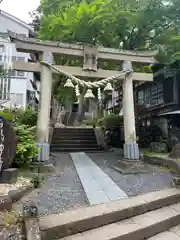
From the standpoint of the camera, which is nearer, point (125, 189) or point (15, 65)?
point (125, 189)

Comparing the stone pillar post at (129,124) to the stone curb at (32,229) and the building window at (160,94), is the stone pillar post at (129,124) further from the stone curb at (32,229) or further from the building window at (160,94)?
the building window at (160,94)

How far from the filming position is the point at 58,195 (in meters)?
3.81

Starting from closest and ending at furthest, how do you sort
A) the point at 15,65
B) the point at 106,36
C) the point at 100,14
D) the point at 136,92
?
the point at 15,65
the point at 100,14
the point at 106,36
the point at 136,92

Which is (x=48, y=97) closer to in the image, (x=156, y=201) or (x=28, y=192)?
(x=28, y=192)

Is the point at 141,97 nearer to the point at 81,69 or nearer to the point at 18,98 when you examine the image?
the point at 81,69

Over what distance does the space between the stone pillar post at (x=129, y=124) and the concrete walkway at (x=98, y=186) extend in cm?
135

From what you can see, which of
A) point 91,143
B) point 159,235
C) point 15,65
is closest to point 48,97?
point 15,65

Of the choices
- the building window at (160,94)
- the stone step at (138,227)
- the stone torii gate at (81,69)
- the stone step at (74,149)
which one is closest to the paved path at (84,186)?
the stone step at (138,227)

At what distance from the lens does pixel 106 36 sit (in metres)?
8.54

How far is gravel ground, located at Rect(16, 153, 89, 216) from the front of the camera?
3203 mm

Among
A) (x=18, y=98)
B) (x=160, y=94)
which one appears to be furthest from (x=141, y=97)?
(x=18, y=98)

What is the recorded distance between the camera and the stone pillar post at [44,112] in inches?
237

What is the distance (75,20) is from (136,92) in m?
7.99

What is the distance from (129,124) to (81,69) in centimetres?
276
